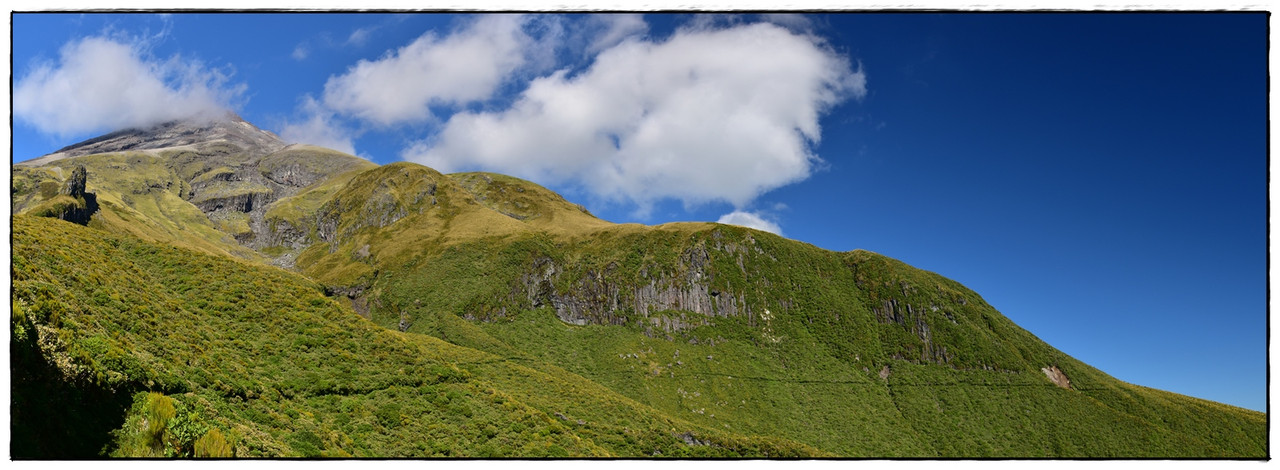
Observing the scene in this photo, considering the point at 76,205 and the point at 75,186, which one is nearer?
the point at 76,205

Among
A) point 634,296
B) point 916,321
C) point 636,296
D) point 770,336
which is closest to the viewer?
point 770,336

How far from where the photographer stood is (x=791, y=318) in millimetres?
165875

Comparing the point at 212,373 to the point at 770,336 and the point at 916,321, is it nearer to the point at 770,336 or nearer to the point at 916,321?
the point at 770,336

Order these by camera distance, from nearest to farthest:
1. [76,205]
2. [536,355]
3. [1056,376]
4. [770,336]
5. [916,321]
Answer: [76,205], [536,355], [1056,376], [770,336], [916,321]

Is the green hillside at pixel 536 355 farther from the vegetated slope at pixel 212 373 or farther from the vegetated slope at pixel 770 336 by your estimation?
the vegetated slope at pixel 770 336

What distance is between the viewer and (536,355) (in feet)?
449

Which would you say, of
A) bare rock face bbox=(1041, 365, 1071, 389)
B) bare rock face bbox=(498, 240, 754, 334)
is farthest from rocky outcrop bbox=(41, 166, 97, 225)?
bare rock face bbox=(1041, 365, 1071, 389)

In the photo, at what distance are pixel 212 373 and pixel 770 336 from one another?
492ft

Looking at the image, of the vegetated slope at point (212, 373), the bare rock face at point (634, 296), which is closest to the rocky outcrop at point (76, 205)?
the bare rock face at point (634, 296)

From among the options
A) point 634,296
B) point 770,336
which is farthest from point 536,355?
point 770,336

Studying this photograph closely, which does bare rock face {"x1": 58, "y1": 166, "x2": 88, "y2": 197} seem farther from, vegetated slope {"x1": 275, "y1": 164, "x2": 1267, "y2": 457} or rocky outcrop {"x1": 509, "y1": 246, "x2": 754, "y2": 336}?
rocky outcrop {"x1": 509, "y1": 246, "x2": 754, "y2": 336}

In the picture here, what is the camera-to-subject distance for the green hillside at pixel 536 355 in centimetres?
1723
